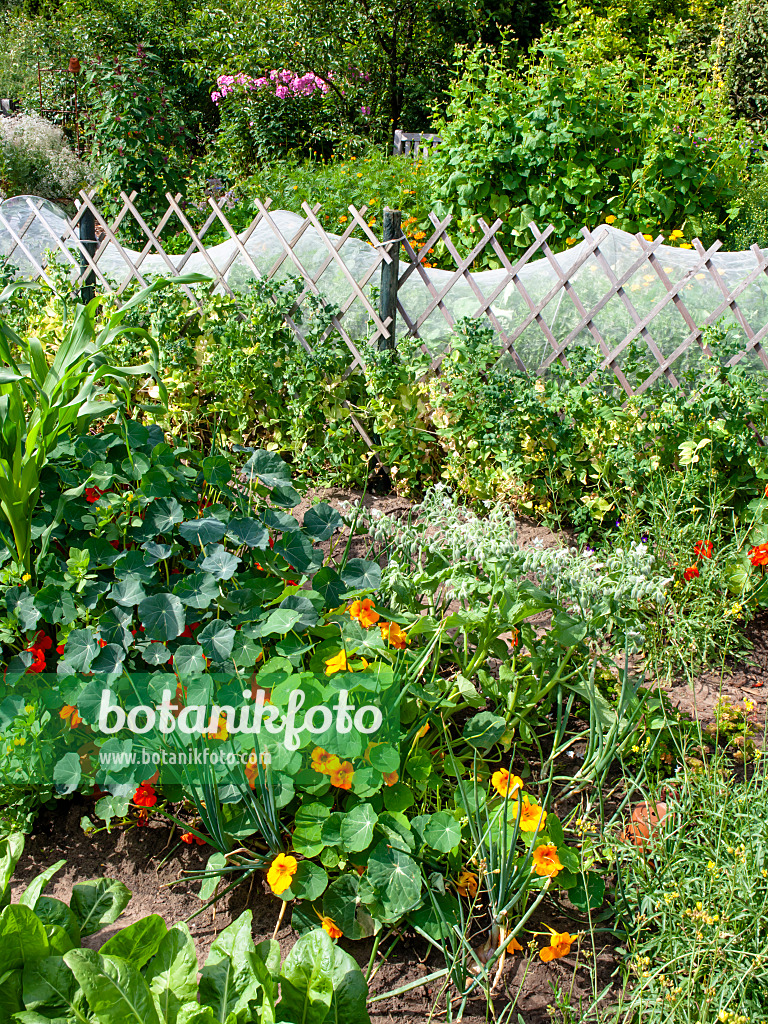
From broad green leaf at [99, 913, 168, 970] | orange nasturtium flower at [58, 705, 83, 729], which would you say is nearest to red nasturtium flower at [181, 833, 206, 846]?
orange nasturtium flower at [58, 705, 83, 729]

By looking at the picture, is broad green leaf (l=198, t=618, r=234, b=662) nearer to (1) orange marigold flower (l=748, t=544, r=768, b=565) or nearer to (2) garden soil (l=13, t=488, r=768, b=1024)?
(2) garden soil (l=13, t=488, r=768, b=1024)

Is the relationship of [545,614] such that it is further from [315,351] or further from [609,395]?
[315,351]

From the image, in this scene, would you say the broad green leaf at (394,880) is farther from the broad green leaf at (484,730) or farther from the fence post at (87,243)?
the fence post at (87,243)

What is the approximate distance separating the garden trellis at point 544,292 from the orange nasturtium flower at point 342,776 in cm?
207

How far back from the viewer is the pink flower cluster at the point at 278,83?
9977 millimetres

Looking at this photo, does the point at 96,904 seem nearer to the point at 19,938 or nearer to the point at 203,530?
the point at 19,938

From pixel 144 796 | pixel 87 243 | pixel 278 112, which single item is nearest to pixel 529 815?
pixel 144 796

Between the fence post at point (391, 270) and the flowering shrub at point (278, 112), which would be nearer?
the fence post at point (391, 270)

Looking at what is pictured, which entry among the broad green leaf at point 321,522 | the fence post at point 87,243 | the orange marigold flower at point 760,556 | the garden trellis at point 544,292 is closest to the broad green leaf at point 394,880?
the broad green leaf at point 321,522

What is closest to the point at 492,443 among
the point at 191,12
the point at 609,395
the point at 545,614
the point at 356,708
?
the point at 609,395

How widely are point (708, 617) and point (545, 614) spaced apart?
51cm

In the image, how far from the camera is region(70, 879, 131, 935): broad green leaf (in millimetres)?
1345

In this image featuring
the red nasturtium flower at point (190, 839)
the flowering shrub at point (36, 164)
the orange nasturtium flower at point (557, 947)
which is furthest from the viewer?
the flowering shrub at point (36, 164)

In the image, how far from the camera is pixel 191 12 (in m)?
12.3
